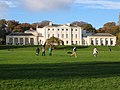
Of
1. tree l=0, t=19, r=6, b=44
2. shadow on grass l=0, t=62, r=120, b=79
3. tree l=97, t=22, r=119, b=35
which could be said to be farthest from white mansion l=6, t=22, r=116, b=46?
shadow on grass l=0, t=62, r=120, b=79

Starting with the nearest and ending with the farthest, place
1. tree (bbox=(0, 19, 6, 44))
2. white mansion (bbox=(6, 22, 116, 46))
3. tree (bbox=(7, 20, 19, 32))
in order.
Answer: tree (bbox=(0, 19, 6, 44))
white mansion (bbox=(6, 22, 116, 46))
tree (bbox=(7, 20, 19, 32))

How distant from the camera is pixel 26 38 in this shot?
519ft

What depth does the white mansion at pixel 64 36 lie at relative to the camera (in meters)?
157

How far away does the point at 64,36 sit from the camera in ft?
527

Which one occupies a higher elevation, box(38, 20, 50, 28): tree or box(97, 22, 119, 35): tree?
box(38, 20, 50, 28): tree

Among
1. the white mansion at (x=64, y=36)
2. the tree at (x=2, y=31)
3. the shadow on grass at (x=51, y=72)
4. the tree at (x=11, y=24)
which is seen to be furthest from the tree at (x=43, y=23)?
the shadow on grass at (x=51, y=72)

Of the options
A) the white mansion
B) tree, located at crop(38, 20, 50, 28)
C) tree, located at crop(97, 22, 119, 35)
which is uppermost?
tree, located at crop(38, 20, 50, 28)

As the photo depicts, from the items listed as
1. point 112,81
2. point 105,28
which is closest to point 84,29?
point 105,28

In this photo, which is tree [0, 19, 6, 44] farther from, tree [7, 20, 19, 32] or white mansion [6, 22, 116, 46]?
tree [7, 20, 19, 32]

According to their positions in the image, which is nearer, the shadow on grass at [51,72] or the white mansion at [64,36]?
the shadow on grass at [51,72]

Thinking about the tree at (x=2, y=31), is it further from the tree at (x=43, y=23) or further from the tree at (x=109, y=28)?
the tree at (x=109, y=28)

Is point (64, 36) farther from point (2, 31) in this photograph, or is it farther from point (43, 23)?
point (2, 31)

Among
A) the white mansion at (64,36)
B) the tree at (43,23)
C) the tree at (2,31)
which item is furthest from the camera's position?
the tree at (43,23)

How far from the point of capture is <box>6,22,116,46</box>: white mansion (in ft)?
515
